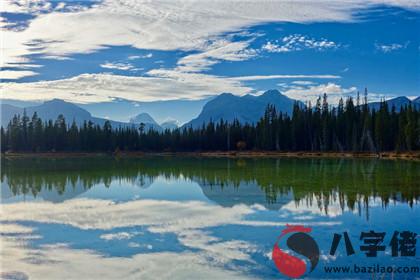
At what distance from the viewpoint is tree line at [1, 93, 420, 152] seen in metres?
85.3

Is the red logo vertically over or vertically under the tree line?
under

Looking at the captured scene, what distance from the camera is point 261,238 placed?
14.8 m

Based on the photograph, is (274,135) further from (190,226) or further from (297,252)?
(297,252)

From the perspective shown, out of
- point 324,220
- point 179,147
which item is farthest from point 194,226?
point 179,147

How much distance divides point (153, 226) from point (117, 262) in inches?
180

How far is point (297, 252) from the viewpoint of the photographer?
13.0 metres

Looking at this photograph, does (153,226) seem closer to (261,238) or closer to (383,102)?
(261,238)

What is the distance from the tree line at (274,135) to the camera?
3359 inches

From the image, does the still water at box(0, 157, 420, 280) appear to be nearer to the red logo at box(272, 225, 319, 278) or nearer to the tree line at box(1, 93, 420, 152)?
the red logo at box(272, 225, 319, 278)

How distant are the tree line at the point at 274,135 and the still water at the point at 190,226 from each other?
5857cm

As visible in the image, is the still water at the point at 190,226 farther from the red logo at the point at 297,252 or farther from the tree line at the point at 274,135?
the tree line at the point at 274,135

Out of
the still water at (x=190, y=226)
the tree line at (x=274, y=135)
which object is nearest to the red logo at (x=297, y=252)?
the still water at (x=190, y=226)

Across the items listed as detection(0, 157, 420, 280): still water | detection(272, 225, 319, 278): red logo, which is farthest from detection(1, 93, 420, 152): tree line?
detection(272, 225, 319, 278): red logo

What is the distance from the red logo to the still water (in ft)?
0.61
